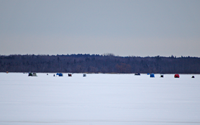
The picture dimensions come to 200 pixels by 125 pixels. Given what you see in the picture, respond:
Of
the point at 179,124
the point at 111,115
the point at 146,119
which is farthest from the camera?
the point at 111,115

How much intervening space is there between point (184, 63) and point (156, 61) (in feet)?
44.7

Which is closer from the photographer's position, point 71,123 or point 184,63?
point 71,123

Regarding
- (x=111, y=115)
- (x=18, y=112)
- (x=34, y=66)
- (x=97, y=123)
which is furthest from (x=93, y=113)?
(x=34, y=66)

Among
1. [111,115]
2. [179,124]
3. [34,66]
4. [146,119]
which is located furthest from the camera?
[34,66]

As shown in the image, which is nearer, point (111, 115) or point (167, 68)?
point (111, 115)

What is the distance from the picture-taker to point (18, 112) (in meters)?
14.4

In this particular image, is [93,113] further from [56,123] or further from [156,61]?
[156,61]

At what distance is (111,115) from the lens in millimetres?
13789

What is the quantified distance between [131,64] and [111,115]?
145336 millimetres

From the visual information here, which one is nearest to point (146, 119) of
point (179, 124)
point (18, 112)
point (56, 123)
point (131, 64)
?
point (179, 124)

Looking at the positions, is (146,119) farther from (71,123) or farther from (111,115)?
(71,123)

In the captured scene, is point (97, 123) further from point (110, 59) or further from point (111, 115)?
point (110, 59)

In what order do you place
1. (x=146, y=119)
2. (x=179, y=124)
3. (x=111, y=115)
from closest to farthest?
(x=179, y=124), (x=146, y=119), (x=111, y=115)

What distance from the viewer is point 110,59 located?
16262 centimetres
